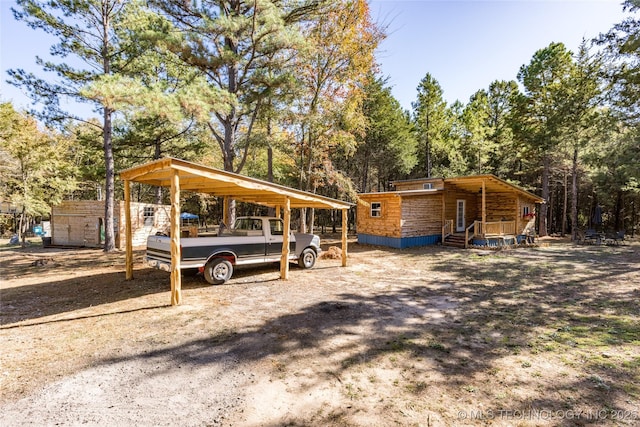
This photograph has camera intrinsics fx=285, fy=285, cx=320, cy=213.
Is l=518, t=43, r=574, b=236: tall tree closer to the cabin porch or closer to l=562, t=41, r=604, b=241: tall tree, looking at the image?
l=562, t=41, r=604, b=241: tall tree

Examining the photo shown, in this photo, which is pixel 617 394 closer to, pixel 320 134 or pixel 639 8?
pixel 639 8

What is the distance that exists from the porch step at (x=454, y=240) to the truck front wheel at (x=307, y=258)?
10708 millimetres

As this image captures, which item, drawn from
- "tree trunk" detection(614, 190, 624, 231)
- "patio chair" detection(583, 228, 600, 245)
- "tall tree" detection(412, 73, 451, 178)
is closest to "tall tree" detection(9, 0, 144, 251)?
A: "tall tree" detection(412, 73, 451, 178)

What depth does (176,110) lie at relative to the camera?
8711mm

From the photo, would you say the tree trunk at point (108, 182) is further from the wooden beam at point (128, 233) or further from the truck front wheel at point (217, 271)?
the truck front wheel at point (217, 271)

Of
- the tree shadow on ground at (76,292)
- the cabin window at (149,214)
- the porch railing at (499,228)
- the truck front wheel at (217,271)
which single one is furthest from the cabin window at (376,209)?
the cabin window at (149,214)

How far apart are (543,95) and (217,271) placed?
89.0 ft

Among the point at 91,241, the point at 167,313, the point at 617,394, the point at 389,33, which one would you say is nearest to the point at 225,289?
the point at 167,313

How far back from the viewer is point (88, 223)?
642 inches

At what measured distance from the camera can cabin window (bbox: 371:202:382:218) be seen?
Result: 17703mm

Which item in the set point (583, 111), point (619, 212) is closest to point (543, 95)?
point (583, 111)

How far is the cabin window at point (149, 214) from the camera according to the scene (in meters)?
17.2

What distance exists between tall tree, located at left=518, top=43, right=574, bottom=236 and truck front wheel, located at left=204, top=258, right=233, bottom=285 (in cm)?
2057

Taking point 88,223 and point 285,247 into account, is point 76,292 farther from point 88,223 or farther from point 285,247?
point 88,223
